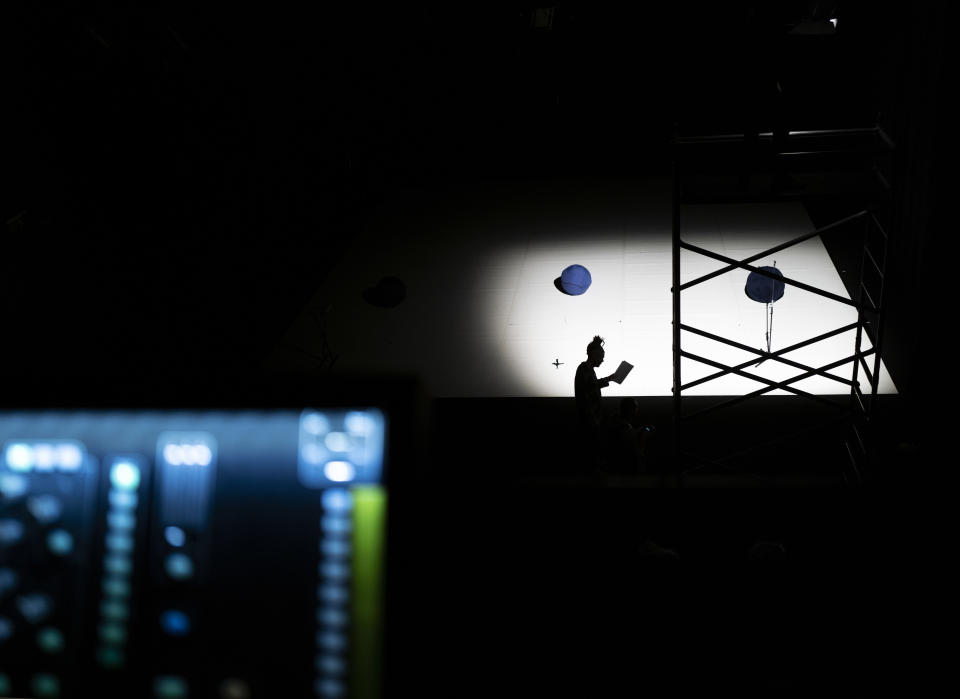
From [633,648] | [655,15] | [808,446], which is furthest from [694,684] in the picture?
[655,15]

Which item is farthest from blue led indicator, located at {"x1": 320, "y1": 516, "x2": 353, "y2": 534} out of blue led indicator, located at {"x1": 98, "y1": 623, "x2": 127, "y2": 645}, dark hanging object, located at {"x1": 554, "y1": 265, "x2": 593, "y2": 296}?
dark hanging object, located at {"x1": 554, "y1": 265, "x2": 593, "y2": 296}

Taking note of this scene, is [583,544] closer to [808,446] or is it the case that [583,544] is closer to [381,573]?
[381,573]

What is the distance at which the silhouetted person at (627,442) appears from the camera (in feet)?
16.7

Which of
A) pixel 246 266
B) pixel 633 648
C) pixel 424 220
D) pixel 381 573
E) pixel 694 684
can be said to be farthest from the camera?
pixel 424 220

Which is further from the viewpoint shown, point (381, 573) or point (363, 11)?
point (363, 11)

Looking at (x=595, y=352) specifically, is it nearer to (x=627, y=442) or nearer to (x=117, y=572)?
(x=627, y=442)

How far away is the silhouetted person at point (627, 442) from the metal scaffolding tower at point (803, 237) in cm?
28

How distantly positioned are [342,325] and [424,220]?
2493mm

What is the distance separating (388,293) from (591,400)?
3278 millimetres

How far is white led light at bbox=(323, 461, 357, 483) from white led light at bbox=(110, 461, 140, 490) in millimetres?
189

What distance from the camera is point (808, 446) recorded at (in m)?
5.55

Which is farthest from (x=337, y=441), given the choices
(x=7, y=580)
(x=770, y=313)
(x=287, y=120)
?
(x=770, y=313)

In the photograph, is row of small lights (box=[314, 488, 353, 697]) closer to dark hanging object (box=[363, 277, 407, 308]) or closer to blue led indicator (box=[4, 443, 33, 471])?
blue led indicator (box=[4, 443, 33, 471])

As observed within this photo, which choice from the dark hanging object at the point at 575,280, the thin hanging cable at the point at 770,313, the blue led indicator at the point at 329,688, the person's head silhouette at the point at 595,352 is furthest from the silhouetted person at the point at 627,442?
the blue led indicator at the point at 329,688
